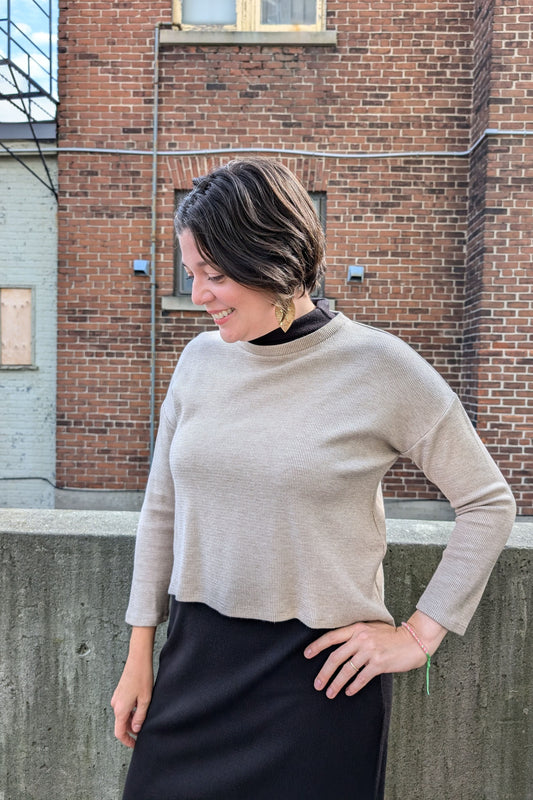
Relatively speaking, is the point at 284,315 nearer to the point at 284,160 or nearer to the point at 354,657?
the point at 354,657

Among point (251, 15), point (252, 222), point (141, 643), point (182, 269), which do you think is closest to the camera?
point (252, 222)

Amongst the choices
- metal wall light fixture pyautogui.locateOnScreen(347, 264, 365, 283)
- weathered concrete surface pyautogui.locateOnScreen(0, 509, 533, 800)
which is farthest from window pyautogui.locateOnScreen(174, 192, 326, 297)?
weathered concrete surface pyautogui.locateOnScreen(0, 509, 533, 800)

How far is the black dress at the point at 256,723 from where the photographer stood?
1225 mm

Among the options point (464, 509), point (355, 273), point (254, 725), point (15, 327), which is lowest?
point (254, 725)

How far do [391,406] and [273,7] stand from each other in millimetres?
7150

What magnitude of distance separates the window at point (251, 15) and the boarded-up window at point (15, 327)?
11.4ft

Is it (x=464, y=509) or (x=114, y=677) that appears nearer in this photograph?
(x=464, y=509)

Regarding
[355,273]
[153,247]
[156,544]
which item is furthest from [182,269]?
[156,544]

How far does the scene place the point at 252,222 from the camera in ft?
3.80

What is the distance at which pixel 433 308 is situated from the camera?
23.1ft

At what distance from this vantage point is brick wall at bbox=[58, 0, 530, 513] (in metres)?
6.84

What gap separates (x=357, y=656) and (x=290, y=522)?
290 mm

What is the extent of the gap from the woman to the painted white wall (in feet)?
22.0

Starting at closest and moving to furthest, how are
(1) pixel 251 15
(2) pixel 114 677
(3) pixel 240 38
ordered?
1. (2) pixel 114 677
2. (3) pixel 240 38
3. (1) pixel 251 15
